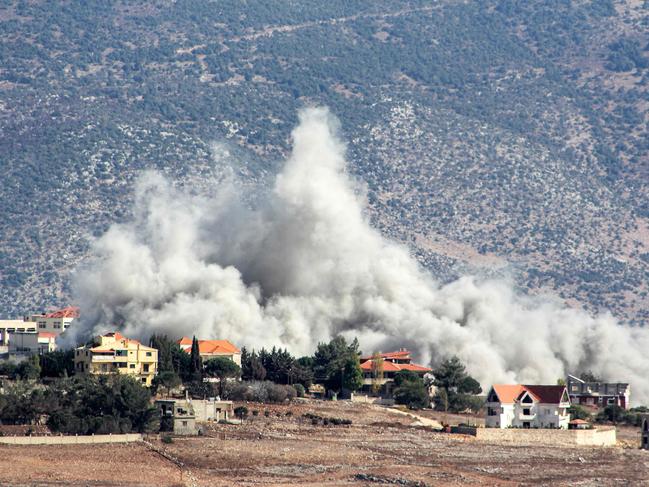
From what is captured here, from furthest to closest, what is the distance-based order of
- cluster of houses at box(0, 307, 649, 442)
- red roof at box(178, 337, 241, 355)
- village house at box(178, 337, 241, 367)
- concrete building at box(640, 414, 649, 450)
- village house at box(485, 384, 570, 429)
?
red roof at box(178, 337, 241, 355) → village house at box(178, 337, 241, 367) → village house at box(485, 384, 570, 429) → concrete building at box(640, 414, 649, 450) → cluster of houses at box(0, 307, 649, 442)

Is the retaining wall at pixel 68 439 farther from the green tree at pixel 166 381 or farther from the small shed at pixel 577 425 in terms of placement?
the small shed at pixel 577 425

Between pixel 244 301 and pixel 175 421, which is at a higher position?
pixel 244 301

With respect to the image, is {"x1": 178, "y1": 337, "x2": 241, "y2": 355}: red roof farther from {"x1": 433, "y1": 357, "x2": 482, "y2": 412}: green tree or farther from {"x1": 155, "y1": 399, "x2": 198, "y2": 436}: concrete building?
{"x1": 155, "y1": 399, "x2": 198, "y2": 436}: concrete building

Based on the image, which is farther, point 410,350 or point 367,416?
point 410,350

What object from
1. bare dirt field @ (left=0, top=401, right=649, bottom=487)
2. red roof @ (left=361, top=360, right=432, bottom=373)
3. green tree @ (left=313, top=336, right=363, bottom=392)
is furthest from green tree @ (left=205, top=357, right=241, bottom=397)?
red roof @ (left=361, top=360, right=432, bottom=373)

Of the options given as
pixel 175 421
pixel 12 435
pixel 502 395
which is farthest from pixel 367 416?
pixel 12 435

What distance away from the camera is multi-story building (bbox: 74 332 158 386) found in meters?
109

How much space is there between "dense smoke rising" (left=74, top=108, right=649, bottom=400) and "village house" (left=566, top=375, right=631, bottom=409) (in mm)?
2849

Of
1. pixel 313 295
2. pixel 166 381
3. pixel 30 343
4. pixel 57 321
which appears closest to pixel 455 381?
pixel 313 295

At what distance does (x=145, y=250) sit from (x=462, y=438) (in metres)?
37.1

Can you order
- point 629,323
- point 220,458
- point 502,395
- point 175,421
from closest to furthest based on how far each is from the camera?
point 220,458 → point 175,421 → point 502,395 → point 629,323

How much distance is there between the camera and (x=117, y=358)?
109938mm

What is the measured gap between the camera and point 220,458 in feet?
287

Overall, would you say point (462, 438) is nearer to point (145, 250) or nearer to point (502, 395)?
point (502, 395)
